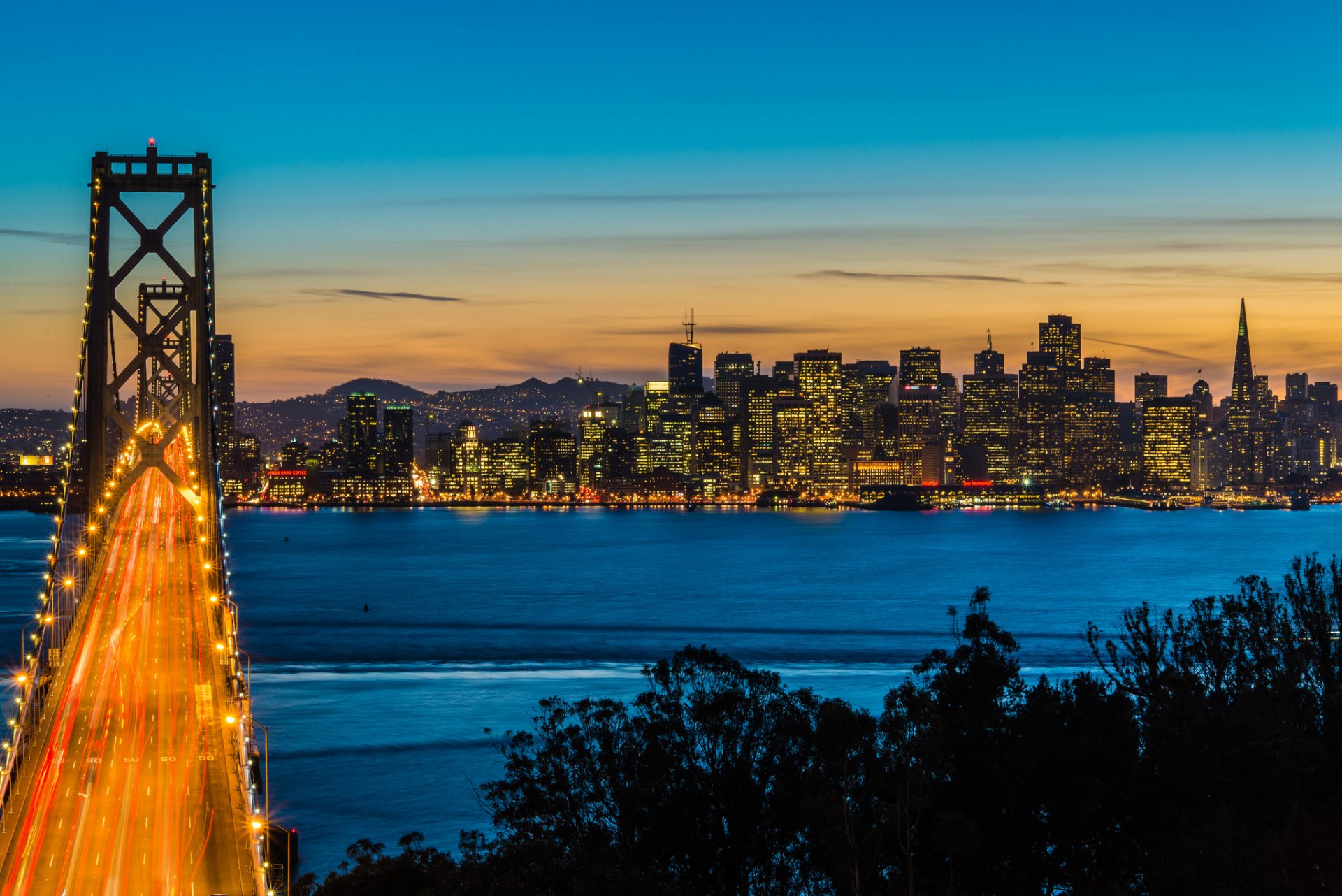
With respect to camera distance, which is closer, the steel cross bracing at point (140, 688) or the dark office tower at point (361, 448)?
the steel cross bracing at point (140, 688)

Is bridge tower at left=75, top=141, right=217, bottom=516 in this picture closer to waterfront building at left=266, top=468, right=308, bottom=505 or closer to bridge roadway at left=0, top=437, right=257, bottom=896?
bridge roadway at left=0, top=437, right=257, bottom=896

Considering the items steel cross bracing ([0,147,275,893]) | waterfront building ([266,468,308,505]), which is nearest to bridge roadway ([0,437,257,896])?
steel cross bracing ([0,147,275,893])

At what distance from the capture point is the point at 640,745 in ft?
54.3

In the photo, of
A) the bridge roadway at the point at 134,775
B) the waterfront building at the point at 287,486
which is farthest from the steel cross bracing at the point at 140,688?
the waterfront building at the point at 287,486

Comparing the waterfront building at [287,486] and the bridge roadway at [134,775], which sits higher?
the waterfront building at [287,486]

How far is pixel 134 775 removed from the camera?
18.6 meters

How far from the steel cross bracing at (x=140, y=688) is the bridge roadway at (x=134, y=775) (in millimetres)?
32

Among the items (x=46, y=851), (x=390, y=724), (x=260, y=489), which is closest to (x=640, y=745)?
(x=46, y=851)

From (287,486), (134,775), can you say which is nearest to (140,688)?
(134,775)

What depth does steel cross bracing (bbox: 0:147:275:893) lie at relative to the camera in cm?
1544

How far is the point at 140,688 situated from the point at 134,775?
5845 millimetres

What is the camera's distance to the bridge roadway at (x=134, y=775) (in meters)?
14.8

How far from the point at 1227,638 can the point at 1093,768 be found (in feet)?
19.4

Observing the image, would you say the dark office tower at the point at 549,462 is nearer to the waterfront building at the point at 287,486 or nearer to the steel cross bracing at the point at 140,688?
the waterfront building at the point at 287,486
